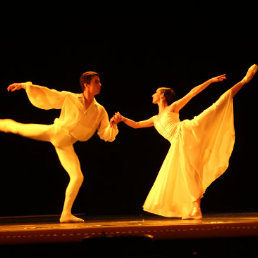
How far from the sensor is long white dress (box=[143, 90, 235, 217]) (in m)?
4.40

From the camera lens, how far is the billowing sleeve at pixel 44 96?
14.3 ft

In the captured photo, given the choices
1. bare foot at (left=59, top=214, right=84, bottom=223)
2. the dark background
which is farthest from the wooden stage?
the dark background

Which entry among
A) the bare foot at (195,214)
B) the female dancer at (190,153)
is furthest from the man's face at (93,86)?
the bare foot at (195,214)

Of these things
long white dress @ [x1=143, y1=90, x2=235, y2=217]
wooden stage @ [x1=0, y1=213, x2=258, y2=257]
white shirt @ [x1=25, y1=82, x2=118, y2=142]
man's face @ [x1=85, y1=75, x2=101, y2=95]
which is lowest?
wooden stage @ [x1=0, y1=213, x2=258, y2=257]

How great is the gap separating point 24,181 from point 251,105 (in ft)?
9.17

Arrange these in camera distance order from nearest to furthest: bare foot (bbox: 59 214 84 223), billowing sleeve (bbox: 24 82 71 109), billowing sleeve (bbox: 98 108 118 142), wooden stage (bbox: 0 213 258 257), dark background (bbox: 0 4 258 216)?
wooden stage (bbox: 0 213 258 257), bare foot (bbox: 59 214 84 223), billowing sleeve (bbox: 24 82 71 109), billowing sleeve (bbox: 98 108 118 142), dark background (bbox: 0 4 258 216)

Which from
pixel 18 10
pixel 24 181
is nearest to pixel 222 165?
pixel 24 181

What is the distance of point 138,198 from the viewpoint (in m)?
6.05

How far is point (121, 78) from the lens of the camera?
19.8 feet

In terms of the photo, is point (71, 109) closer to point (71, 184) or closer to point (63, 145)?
point (63, 145)

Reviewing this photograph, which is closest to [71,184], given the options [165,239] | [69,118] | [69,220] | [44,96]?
[69,220]

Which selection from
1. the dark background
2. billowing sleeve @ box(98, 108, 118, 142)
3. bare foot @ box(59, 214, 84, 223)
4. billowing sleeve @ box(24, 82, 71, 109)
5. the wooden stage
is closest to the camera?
the wooden stage

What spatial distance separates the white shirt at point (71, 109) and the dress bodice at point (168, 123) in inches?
17.5

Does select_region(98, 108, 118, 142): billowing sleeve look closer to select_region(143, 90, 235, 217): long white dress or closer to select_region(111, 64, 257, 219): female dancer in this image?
select_region(111, 64, 257, 219): female dancer
